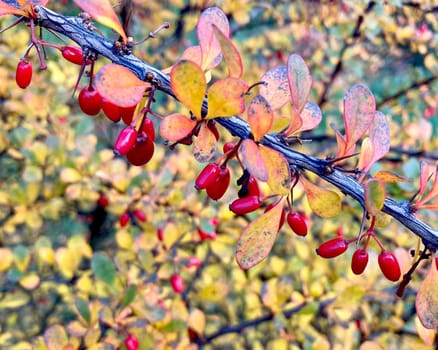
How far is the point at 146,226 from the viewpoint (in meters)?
1.39

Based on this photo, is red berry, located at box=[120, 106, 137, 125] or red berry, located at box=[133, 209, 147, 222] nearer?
red berry, located at box=[120, 106, 137, 125]

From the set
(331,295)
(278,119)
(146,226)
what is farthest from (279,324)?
(278,119)

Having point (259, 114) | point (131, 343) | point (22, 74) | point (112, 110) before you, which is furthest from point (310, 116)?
point (131, 343)

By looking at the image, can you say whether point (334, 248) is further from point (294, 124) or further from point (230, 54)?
point (230, 54)

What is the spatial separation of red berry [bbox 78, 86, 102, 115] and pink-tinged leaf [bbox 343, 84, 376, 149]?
316 mm

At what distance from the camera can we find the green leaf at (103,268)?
3.85 feet

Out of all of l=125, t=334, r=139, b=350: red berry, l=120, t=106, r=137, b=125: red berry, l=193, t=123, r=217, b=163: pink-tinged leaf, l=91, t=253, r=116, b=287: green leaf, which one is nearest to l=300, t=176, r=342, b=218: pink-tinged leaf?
l=193, t=123, r=217, b=163: pink-tinged leaf

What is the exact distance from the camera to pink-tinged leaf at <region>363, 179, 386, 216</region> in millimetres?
524

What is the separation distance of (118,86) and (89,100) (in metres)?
0.10

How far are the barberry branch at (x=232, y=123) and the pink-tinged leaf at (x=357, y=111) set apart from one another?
6 cm

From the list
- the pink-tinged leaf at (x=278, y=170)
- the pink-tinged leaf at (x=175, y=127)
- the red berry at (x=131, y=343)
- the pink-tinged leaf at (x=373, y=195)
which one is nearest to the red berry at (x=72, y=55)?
the pink-tinged leaf at (x=175, y=127)

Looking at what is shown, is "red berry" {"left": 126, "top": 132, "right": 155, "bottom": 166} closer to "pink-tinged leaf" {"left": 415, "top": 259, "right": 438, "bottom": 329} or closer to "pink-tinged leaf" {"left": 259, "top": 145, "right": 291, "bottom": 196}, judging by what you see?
"pink-tinged leaf" {"left": 259, "top": 145, "right": 291, "bottom": 196}

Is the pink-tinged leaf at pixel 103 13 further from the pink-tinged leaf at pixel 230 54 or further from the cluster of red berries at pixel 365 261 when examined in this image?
the cluster of red berries at pixel 365 261

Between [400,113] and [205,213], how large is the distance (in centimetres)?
106
